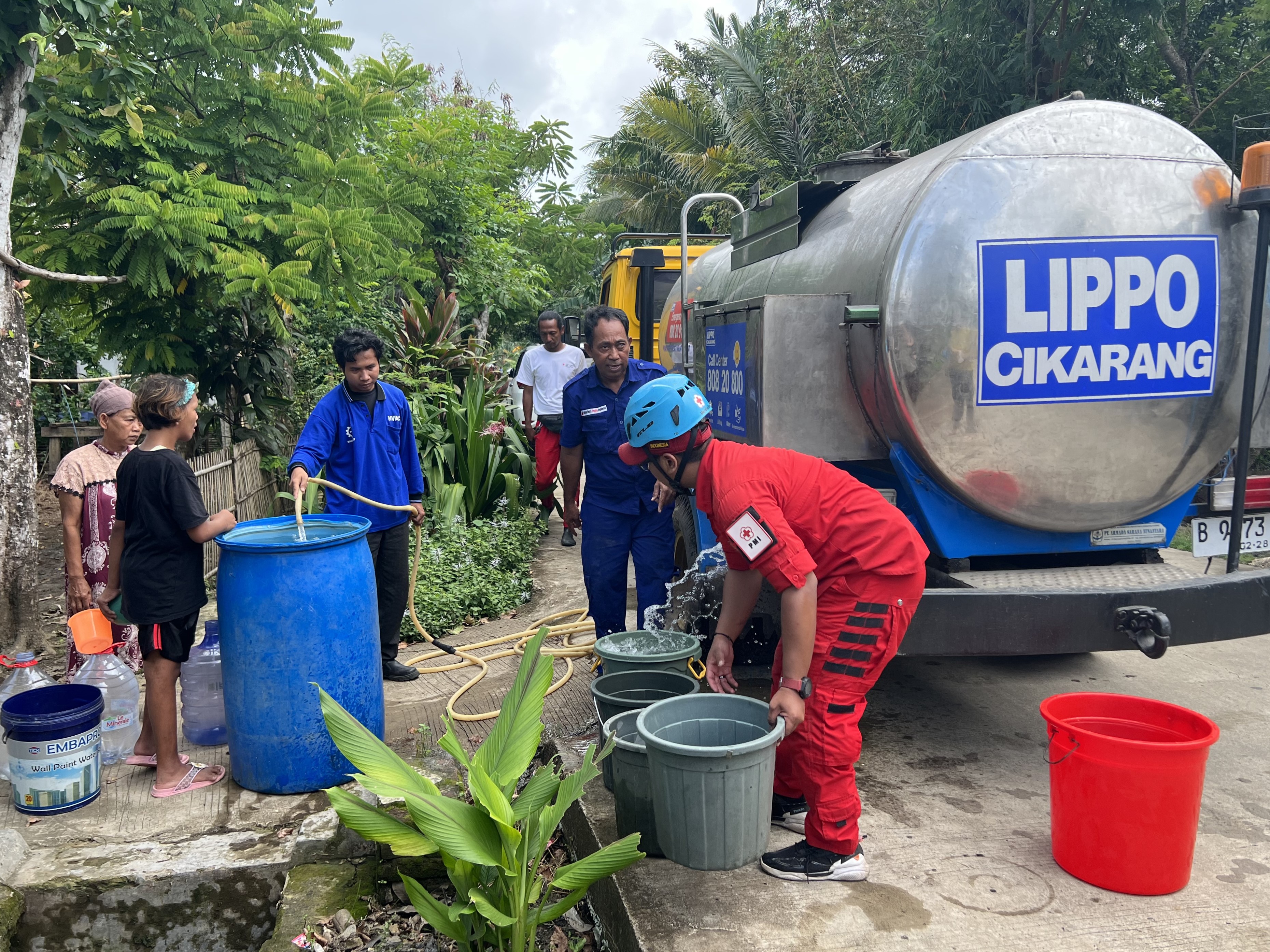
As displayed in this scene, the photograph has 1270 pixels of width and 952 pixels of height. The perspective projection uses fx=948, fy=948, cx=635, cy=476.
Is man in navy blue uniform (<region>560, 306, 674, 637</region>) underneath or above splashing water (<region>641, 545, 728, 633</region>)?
above

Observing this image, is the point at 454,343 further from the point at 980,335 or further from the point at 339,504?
the point at 980,335

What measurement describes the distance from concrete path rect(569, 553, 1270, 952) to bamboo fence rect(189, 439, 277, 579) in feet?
13.5

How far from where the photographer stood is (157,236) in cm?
571

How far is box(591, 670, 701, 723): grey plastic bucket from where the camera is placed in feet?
11.4

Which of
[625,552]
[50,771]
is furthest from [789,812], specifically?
[50,771]

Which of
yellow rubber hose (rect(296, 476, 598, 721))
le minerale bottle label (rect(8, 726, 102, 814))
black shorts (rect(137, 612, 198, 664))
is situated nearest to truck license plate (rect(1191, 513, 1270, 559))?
yellow rubber hose (rect(296, 476, 598, 721))

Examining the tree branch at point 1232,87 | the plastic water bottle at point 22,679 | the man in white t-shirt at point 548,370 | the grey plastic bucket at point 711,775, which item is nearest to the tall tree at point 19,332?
the plastic water bottle at point 22,679

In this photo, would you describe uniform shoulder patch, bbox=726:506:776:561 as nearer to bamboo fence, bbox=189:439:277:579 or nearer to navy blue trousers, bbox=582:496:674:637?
navy blue trousers, bbox=582:496:674:637

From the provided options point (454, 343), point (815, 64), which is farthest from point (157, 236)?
point (815, 64)

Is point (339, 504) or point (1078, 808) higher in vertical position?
point (339, 504)

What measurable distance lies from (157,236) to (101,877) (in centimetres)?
399

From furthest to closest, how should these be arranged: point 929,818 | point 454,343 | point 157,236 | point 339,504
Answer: point 454,343 < point 157,236 < point 339,504 < point 929,818

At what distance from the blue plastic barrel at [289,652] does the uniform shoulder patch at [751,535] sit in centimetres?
167

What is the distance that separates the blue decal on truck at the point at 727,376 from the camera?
4.03m
